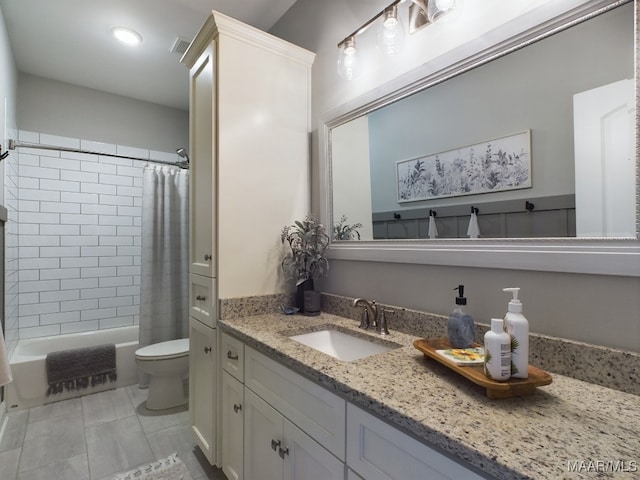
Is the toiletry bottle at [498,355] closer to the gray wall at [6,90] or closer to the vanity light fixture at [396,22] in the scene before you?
the vanity light fixture at [396,22]

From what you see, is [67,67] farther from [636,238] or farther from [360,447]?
[636,238]

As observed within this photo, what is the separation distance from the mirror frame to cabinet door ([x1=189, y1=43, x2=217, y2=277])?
2.11 ft

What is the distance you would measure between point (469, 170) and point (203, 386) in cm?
165

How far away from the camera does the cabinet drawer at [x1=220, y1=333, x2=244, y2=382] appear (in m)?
1.40

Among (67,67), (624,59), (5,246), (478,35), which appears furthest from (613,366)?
(67,67)

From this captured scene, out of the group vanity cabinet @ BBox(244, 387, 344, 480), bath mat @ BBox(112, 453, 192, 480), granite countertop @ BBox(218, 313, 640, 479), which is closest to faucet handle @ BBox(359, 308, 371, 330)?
granite countertop @ BBox(218, 313, 640, 479)

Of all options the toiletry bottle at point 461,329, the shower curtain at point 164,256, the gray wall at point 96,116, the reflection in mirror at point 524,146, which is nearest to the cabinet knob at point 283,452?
the toiletry bottle at point 461,329

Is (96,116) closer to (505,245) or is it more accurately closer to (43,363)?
(43,363)

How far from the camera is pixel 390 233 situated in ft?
4.84

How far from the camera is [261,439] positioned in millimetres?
1257

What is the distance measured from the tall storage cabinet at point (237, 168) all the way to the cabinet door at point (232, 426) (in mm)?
61

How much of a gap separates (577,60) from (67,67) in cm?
347

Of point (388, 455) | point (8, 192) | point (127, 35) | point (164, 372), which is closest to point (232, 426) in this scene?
point (388, 455)

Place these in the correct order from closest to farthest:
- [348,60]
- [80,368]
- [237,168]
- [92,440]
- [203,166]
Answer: [348,60]
[237,168]
[203,166]
[92,440]
[80,368]
